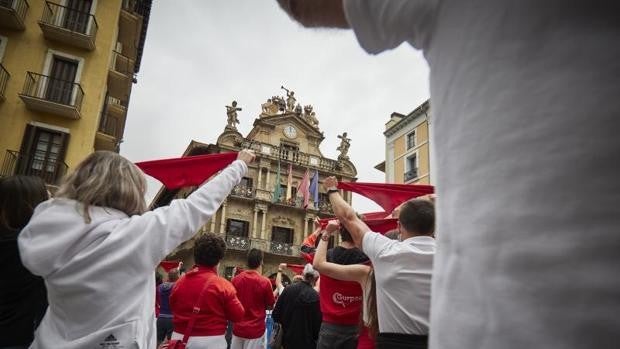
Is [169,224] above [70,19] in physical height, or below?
below

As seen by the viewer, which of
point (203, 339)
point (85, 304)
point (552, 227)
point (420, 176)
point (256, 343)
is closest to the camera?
point (552, 227)

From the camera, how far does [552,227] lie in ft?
1.82

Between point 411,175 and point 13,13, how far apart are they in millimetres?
23401

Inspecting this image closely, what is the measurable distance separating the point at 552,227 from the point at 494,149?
0.15m

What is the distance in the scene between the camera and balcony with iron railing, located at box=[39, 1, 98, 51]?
15.7m

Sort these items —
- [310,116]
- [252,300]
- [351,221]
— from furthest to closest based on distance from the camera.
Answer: [310,116]
[252,300]
[351,221]

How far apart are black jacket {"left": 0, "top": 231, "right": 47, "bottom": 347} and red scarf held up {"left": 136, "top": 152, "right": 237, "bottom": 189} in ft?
8.07

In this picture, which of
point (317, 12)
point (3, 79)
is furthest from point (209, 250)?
point (3, 79)

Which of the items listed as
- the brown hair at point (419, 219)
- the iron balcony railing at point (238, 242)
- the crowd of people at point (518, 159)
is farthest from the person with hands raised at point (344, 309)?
the iron balcony railing at point (238, 242)

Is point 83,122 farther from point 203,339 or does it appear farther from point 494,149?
point 494,149

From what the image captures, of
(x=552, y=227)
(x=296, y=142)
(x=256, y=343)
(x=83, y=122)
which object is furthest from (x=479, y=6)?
(x=296, y=142)

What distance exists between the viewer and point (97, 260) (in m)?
2.00

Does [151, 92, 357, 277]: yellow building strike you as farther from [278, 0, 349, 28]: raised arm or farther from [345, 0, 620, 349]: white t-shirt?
[345, 0, 620, 349]: white t-shirt

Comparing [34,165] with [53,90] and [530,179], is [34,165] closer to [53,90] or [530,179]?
[53,90]
